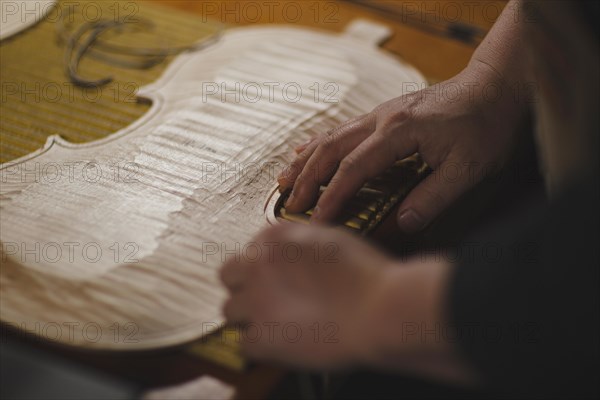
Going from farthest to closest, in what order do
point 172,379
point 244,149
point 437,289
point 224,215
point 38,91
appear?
point 38,91 → point 244,149 → point 224,215 → point 172,379 → point 437,289

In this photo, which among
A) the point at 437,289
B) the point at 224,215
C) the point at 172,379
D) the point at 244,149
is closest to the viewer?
the point at 437,289

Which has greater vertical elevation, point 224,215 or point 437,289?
point 437,289

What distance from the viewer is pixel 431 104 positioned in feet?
2.49

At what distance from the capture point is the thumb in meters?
0.72

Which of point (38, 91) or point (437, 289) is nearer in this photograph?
point (437, 289)

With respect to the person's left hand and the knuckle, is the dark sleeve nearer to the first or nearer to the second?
the person's left hand

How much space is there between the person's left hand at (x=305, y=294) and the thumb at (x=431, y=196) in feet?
0.61

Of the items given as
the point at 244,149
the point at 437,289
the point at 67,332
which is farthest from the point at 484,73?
the point at 67,332

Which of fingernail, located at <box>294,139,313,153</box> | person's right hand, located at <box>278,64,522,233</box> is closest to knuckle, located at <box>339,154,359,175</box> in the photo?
person's right hand, located at <box>278,64,522,233</box>

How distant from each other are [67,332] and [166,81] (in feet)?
1.58

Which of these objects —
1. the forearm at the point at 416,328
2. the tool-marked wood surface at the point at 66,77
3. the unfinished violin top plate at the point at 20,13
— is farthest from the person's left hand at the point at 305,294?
the unfinished violin top plate at the point at 20,13

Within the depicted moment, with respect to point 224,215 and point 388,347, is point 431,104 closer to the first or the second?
point 224,215

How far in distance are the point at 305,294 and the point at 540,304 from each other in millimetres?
176

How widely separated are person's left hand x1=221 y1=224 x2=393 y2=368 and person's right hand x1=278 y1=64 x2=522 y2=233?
150mm
